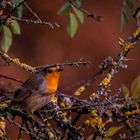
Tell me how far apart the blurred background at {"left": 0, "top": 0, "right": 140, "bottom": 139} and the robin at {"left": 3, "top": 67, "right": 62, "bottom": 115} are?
4856mm

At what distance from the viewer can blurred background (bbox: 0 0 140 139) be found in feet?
24.9

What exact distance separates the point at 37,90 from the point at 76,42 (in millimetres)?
5243

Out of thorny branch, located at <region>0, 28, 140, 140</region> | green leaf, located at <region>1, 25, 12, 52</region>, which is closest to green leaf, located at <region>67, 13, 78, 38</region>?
green leaf, located at <region>1, 25, 12, 52</region>

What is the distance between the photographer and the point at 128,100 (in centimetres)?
243

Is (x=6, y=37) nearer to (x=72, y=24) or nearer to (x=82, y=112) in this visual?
(x=72, y=24)

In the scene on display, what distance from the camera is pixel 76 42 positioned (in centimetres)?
781

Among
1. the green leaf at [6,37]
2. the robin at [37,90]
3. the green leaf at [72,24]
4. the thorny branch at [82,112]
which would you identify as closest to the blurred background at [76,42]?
the green leaf at [72,24]

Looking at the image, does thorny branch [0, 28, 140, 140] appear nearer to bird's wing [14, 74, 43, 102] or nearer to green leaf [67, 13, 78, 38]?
bird's wing [14, 74, 43, 102]

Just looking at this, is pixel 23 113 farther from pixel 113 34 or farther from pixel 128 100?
pixel 113 34

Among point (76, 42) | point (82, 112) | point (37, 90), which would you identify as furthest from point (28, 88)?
point (76, 42)

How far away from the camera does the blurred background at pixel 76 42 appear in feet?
24.9

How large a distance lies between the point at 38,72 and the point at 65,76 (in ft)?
Result: 16.4

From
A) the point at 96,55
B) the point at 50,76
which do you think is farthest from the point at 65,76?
the point at 50,76

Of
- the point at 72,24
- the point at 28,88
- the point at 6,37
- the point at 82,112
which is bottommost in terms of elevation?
the point at 82,112
